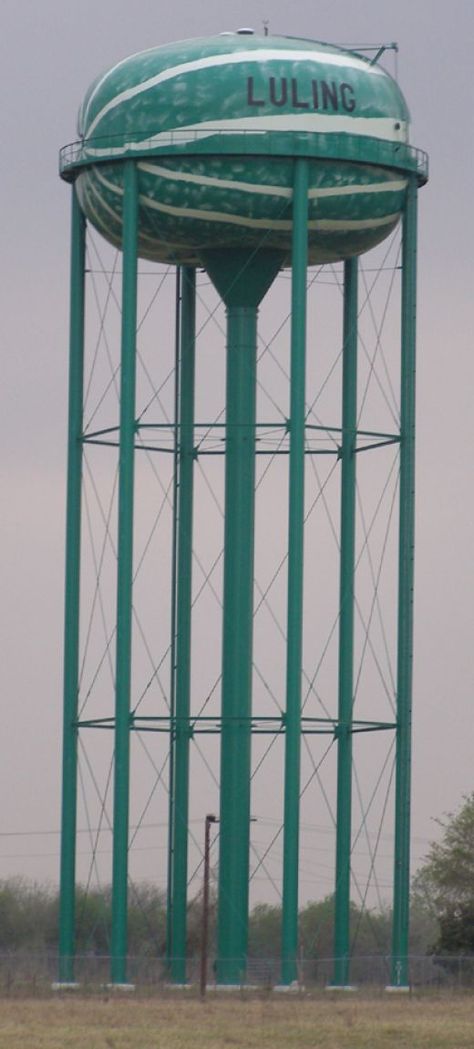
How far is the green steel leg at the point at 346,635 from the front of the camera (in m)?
50.9

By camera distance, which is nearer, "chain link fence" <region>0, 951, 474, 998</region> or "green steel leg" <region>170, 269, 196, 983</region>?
"chain link fence" <region>0, 951, 474, 998</region>

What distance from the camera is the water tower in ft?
160

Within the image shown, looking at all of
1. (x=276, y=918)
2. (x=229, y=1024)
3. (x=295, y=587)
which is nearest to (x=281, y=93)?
(x=295, y=587)

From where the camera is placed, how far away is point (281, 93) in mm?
49438

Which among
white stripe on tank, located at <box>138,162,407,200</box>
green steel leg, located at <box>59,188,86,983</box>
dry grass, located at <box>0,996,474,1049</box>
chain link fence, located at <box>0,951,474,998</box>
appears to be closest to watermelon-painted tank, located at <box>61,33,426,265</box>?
white stripe on tank, located at <box>138,162,407,200</box>

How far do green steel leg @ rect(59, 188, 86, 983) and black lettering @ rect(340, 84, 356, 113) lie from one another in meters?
5.19

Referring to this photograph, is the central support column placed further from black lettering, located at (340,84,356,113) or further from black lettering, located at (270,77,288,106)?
black lettering, located at (340,84,356,113)

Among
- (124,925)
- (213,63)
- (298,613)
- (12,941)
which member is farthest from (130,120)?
(12,941)

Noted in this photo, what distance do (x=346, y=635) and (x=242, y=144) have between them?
856cm

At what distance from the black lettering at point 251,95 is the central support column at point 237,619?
9.13 ft

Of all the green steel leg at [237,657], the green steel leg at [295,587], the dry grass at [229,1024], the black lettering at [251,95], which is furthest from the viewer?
the green steel leg at [237,657]

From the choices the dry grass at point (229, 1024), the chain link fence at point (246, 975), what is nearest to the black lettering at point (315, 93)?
the chain link fence at point (246, 975)

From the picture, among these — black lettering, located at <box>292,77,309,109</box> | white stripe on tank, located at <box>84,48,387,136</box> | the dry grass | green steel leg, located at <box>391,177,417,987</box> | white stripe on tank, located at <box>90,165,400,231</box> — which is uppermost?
white stripe on tank, located at <box>84,48,387,136</box>

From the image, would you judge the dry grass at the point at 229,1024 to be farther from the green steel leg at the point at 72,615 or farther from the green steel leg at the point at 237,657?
the green steel leg at the point at 237,657
